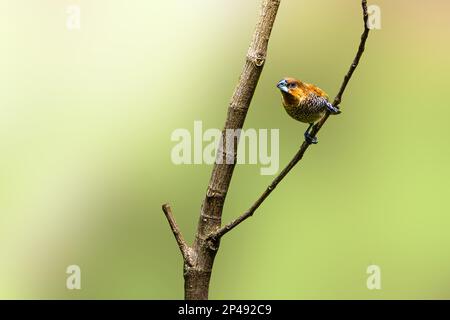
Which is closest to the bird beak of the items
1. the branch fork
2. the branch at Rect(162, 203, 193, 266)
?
the branch fork

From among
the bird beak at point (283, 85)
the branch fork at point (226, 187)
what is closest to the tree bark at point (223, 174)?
the branch fork at point (226, 187)

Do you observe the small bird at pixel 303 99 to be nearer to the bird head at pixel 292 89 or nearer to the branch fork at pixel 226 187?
the bird head at pixel 292 89

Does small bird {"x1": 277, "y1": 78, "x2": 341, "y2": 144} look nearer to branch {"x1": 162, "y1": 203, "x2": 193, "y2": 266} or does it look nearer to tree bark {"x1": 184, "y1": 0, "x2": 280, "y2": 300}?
tree bark {"x1": 184, "y1": 0, "x2": 280, "y2": 300}

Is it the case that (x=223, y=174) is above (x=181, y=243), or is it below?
above

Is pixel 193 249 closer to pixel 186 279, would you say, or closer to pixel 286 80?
pixel 186 279

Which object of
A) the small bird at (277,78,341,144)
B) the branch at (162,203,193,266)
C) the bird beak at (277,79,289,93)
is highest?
the bird beak at (277,79,289,93)

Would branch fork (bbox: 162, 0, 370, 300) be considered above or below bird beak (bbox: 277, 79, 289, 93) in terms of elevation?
below

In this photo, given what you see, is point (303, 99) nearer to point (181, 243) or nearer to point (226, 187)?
point (226, 187)

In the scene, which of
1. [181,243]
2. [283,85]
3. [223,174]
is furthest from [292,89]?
[181,243]
